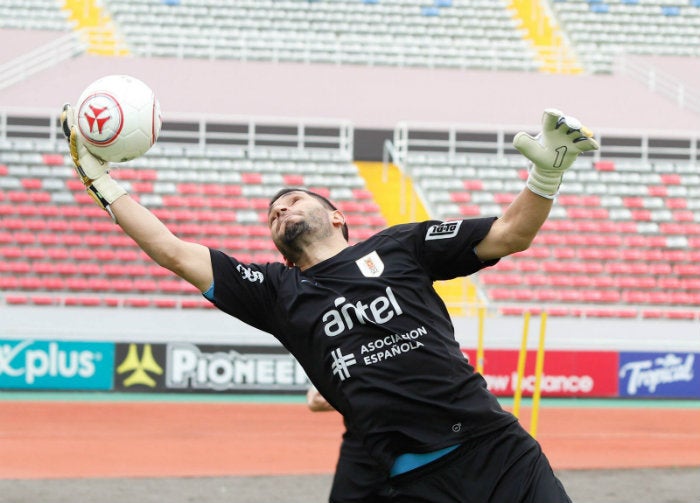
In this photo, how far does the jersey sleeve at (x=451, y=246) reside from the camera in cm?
334

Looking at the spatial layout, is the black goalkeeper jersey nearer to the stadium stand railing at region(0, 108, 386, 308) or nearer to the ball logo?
the ball logo

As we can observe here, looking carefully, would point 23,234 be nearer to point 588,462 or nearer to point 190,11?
point 190,11

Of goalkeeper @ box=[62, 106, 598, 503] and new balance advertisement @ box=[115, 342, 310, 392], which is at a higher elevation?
goalkeeper @ box=[62, 106, 598, 503]

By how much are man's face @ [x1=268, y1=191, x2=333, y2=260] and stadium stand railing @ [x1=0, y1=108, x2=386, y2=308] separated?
12.6m

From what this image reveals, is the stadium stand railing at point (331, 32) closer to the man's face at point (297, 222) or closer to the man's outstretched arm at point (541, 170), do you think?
the man's face at point (297, 222)

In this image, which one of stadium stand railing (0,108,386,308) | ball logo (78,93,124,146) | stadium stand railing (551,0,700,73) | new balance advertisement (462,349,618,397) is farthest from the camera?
stadium stand railing (551,0,700,73)

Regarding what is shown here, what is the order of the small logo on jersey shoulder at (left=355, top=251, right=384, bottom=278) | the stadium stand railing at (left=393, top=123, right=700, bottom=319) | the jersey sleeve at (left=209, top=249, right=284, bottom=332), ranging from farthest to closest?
1. the stadium stand railing at (left=393, top=123, right=700, bottom=319)
2. the jersey sleeve at (left=209, top=249, right=284, bottom=332)
3. the small logo on jersey shoulder at (left=355, top=251, right=384, bottom=278)

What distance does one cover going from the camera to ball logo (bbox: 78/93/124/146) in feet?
11.7

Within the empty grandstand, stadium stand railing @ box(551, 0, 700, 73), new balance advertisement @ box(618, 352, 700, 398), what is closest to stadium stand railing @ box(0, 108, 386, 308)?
the empty grandstand

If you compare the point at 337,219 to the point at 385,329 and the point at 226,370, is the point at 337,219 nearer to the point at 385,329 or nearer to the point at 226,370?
the point at 385,329

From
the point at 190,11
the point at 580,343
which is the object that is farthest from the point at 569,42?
the point at 580,343

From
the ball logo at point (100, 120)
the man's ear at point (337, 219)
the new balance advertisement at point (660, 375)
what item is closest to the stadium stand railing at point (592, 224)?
the new balance advertisement at point (660, 375)

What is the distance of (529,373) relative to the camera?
14.9m

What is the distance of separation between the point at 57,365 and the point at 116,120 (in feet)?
37.4
